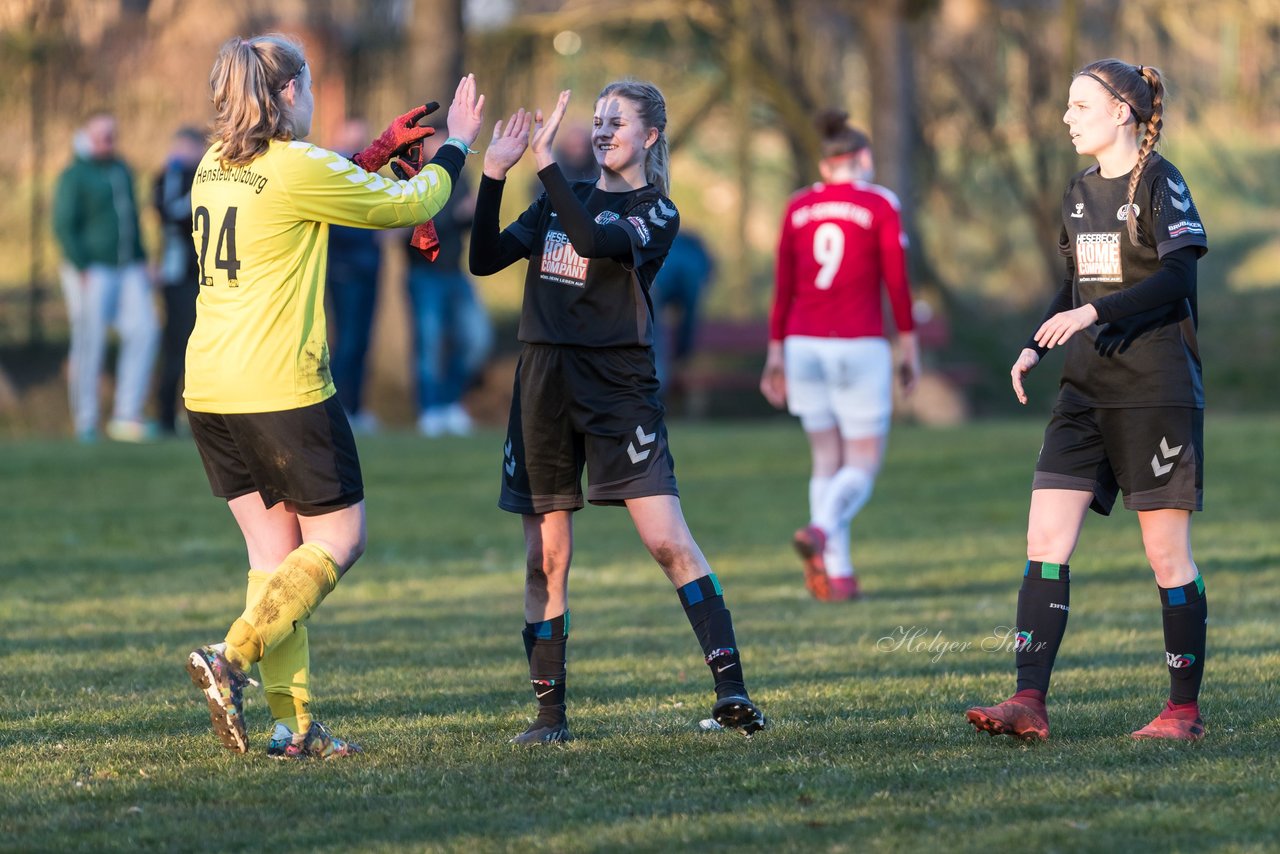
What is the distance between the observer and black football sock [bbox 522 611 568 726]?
529cm

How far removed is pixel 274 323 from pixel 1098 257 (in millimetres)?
2366

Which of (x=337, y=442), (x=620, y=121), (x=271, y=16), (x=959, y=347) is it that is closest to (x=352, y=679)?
(x=337, y=442)

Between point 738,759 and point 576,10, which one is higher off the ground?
point 576,10

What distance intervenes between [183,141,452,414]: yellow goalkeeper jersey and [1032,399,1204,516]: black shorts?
1.93 m

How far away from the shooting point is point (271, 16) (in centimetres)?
2169

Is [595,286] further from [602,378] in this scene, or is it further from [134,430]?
[134,430]

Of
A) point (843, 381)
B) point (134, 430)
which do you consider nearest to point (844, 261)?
point (843, 381)

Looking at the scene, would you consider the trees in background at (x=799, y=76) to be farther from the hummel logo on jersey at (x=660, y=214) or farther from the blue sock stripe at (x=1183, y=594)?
the blue sock stripe at (x=1183, y=594)

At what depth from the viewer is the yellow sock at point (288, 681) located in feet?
16.5

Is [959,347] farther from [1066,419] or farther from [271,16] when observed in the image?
[1066,419]

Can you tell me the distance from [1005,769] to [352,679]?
2635 millimetres

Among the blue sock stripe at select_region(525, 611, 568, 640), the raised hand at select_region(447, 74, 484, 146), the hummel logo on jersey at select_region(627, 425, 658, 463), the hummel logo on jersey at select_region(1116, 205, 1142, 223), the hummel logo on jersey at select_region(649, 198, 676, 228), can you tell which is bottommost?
the blue sock stripe at select_region(525, 611, 568, 640)

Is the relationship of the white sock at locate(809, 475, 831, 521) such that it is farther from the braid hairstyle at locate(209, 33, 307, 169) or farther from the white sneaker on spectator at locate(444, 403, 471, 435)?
the white sneaker on spectator at locate(444, 403, 471, 435)

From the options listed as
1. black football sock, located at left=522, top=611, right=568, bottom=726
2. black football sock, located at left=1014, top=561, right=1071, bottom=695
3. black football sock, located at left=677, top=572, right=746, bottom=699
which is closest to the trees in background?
black football sock, located at left=522, top=611, right=568, bottom=726
